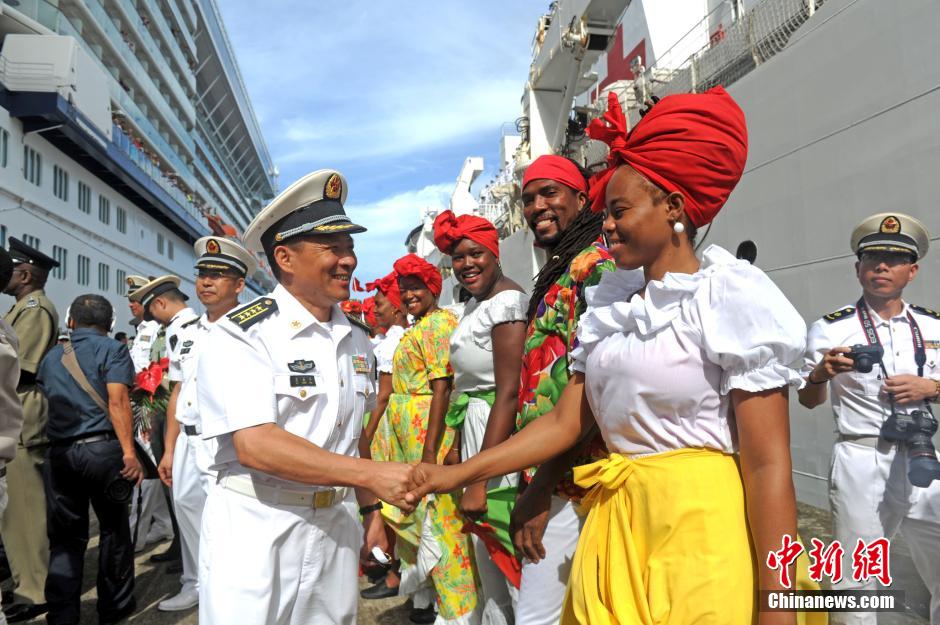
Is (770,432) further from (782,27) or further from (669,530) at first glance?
(782,27)

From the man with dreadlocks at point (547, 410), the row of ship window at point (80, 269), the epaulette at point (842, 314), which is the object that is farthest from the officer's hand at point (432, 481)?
the row of ship window at point (80, 269)

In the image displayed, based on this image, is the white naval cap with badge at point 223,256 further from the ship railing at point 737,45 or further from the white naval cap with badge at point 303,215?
the ship railing at point 737,45

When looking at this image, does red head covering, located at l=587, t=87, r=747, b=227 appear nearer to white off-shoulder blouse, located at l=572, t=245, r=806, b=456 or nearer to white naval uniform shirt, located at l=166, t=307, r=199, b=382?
white off-shoulder blouse, located at l=572, t=245, r=806, b=456

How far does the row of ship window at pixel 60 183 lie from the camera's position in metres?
18.4

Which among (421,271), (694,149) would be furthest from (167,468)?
(694,149)

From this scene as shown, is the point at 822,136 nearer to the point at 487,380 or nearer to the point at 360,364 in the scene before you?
the point at 487,380

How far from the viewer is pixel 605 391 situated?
167 cm

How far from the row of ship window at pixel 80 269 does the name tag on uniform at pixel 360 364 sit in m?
19.5

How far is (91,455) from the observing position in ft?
13.5

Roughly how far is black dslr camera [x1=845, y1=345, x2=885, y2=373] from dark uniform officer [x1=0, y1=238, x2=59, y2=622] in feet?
16.1

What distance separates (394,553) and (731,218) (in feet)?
18.2

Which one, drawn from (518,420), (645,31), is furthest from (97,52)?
(518,420)

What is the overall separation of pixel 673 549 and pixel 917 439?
2.44 meters

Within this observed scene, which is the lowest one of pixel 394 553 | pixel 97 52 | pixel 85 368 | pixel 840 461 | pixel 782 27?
pixel 394 553
